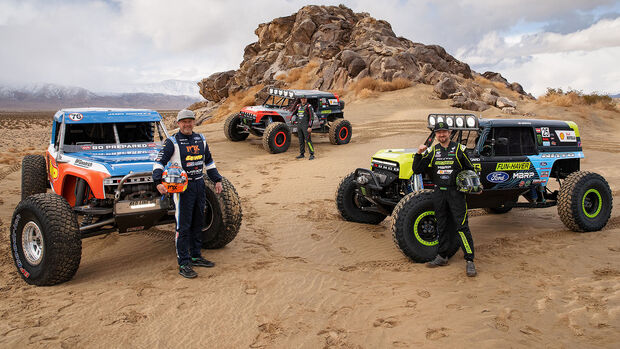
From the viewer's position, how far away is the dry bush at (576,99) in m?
26.4

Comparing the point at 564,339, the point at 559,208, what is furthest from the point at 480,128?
the point at 564,339

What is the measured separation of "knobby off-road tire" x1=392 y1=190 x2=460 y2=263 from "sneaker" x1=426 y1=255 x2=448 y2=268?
10 cm

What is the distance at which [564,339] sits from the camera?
389cm

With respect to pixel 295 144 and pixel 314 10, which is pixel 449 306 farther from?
pixel 314 10

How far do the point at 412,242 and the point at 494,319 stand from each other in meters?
1.64

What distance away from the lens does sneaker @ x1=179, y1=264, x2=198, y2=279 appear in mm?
5243

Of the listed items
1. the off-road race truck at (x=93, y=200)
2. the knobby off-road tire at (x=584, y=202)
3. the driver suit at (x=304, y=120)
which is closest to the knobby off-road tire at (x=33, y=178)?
the off-road race truck at (x=93, y=200)

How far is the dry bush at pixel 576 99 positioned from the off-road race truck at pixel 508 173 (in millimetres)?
21506

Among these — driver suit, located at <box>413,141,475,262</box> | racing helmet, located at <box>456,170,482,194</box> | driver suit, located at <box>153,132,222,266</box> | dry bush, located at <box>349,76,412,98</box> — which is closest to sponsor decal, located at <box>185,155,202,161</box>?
driver suit, located at <box>153,132,222,266</box>

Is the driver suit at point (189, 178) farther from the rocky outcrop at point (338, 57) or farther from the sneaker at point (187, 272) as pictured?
the rocky outcrop at point (338, 57)

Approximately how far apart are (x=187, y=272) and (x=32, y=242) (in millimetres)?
1772

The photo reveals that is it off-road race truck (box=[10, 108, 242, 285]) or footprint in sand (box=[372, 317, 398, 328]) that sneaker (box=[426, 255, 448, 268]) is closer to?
footprint in sand (box=[372, 317, 398, 328])

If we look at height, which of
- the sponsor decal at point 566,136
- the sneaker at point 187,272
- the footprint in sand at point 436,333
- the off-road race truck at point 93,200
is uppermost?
the sponsor decal at point 566,136

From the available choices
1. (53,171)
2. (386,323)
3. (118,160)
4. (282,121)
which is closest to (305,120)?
(282,121)
